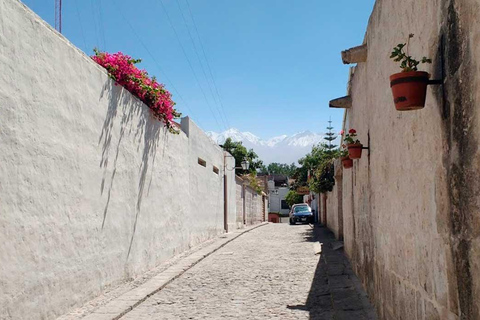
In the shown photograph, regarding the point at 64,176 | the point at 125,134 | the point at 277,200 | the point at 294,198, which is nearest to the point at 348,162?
the point at 125,134

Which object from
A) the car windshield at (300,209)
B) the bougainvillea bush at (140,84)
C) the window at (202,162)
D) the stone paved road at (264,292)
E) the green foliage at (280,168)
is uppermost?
the green foliage at (280,168)

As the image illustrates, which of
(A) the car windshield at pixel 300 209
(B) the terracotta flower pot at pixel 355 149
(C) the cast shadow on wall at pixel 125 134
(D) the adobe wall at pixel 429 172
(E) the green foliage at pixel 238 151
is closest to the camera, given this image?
(D) the adobe wall at pixel 429 172

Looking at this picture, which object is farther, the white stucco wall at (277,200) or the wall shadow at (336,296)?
the white stucco wall at (277,200)

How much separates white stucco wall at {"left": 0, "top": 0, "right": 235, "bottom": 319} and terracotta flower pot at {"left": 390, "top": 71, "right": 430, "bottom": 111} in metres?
3.72

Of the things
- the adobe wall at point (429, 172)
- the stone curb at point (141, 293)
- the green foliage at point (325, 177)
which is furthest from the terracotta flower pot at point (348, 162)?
the green foliage at point (325, 177)

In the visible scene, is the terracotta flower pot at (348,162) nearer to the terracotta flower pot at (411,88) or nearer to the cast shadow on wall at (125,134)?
the cast shadow on wall at (125,134)

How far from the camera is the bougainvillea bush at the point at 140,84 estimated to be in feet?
26.2

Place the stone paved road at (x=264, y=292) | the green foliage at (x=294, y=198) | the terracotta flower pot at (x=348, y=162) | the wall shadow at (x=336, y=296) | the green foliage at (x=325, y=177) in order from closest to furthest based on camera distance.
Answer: the wall shadow at (x=336, y=296) < the stone paved road at (x=264, y=292) < the terracotta flower pot at (x=348, y=162) < the green foliage at (x=325, y=177) < the green foliage at (x=294, y=198)

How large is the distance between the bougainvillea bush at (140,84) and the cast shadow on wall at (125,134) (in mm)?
189

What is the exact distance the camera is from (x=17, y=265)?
4.70 metres

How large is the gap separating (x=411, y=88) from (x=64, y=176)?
14.7ft

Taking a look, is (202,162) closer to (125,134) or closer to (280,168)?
(125,134)

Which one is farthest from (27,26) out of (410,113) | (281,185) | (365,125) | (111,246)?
(281,185)

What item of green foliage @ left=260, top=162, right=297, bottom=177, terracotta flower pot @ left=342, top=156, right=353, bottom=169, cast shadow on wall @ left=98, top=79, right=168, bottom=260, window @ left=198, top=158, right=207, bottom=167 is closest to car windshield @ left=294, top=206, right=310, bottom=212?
window @ left=198, top=158, right=207, bottom=167
